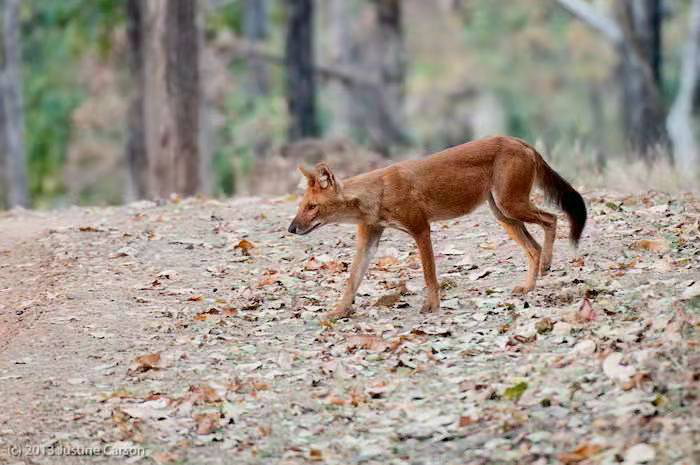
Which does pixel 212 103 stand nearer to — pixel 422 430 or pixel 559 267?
pixel 559 267

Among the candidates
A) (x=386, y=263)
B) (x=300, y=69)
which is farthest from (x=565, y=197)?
(x=300, y=69)

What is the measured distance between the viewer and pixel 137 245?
30.7ft

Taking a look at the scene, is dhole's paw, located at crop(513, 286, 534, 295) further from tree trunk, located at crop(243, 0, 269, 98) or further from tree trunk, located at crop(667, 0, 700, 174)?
tree trunk, located at crop(243, 0, 269, 98)

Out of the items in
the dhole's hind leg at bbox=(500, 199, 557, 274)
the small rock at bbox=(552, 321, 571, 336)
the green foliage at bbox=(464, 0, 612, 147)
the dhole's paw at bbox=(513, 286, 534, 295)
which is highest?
the dhole's hind leg at bbox=(500, 199, 557, 274)

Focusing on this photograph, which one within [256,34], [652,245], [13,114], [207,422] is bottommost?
[13,114]

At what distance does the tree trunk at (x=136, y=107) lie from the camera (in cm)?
1933

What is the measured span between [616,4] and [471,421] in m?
15.4

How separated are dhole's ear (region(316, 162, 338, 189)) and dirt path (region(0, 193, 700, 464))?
34.2 inches

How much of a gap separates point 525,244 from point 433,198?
71 cm

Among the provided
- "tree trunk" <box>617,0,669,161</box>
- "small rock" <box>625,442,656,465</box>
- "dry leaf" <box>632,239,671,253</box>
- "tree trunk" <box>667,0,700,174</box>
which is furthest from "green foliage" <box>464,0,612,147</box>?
"small rock" <box>625,442,656,465</box>

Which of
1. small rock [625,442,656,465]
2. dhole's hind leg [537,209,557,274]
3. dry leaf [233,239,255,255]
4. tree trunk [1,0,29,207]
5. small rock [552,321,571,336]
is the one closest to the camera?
small rock [625,442,656,465]

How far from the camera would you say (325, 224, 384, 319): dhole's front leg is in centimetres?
750

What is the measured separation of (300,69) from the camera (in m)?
20.5

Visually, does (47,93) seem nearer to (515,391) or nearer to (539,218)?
(539,218)
